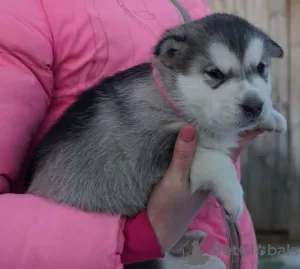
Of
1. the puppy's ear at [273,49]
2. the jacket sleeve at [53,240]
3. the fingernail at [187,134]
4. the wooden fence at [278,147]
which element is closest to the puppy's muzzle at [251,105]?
the fingernail at [187,134]

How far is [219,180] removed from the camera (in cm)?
92

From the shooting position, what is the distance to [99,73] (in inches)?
43.8

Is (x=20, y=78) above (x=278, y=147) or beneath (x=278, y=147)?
above

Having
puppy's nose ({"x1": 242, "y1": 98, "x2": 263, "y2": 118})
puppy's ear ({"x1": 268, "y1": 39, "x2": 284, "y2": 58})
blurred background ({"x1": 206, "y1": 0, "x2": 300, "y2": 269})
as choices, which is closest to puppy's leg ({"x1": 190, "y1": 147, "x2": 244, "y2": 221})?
puppy's nose ({"x1": 242, "y1": 98, "x2": 263, "y2": 118})

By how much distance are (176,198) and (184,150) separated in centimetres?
9

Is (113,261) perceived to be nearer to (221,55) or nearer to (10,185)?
(10,185)

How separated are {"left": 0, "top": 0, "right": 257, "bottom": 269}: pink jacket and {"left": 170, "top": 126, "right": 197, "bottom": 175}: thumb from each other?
4.6 inches

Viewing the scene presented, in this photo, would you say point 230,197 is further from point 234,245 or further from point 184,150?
point 234,245

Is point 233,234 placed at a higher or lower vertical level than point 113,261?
lower

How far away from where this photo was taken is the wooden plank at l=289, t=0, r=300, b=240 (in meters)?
2.45

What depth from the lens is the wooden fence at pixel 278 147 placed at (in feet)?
8.00

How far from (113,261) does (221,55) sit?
42 centimetres

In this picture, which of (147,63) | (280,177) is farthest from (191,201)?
(280,177)

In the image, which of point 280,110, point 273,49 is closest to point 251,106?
point 273,49
